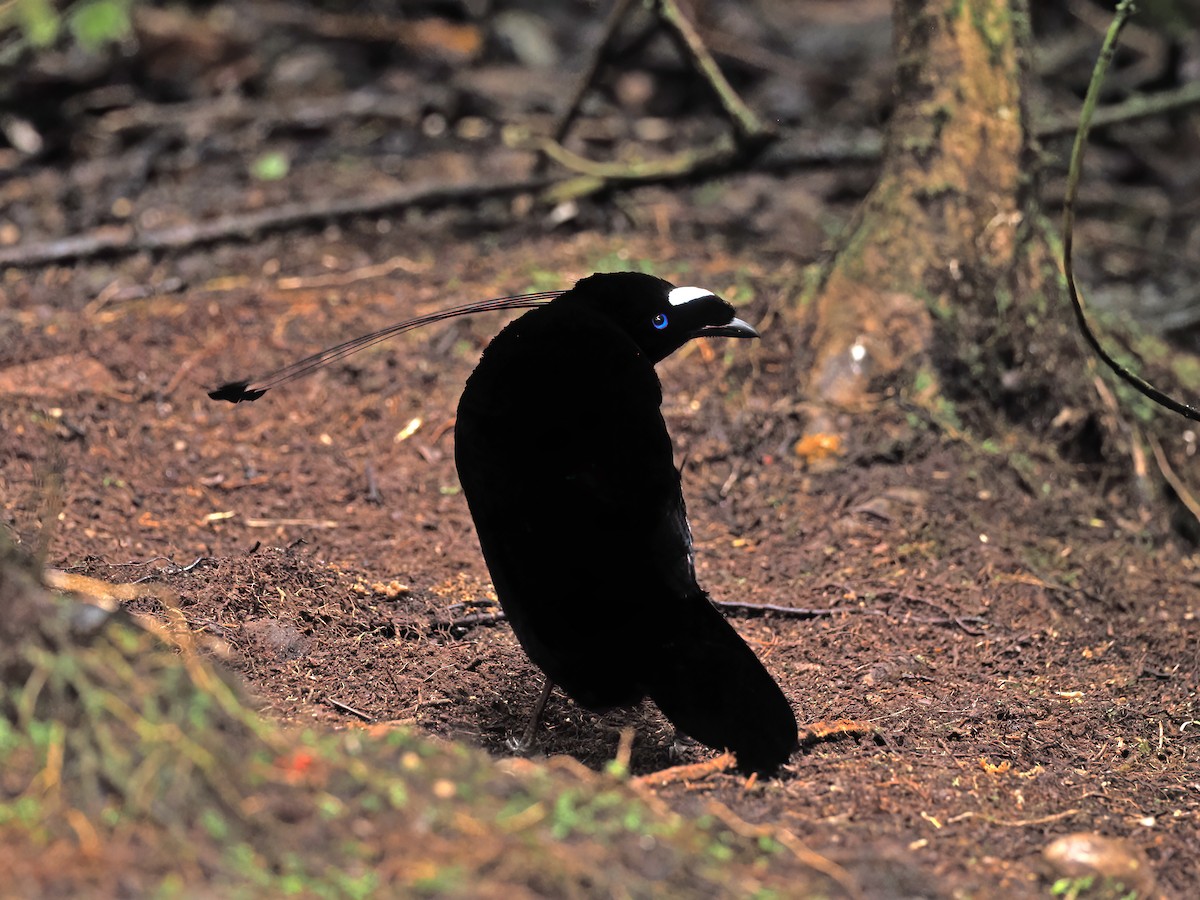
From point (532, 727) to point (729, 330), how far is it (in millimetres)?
1259

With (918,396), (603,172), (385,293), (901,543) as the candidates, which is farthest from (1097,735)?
(603,172)

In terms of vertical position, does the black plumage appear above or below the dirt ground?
above

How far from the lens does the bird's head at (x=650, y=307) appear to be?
11.2 feet

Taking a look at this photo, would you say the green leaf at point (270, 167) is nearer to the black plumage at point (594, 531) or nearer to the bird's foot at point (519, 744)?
the black plumage at point (594, 531)

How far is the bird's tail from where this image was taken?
2.94m

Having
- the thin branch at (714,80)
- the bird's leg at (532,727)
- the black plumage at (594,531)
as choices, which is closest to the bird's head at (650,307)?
the black plumage at (594,531)

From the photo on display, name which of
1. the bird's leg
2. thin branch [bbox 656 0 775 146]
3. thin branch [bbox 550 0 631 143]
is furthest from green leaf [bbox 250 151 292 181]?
the bird's leg

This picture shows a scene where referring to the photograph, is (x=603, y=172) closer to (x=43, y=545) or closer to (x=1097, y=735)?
(x=1097, y=735)

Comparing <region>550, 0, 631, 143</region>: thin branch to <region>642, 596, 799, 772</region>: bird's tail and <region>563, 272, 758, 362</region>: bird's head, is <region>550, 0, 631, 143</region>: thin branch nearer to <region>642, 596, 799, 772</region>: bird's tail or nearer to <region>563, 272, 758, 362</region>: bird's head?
<region>563, 272, 758, 362</region>: bird's head

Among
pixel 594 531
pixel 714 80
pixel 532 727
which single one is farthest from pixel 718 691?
pixel 714 80

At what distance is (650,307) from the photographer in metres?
3.43

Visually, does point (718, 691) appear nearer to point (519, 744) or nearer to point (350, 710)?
point (519, 744)

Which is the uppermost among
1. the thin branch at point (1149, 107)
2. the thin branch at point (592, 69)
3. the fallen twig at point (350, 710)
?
the thin branch at point (1149, 107)

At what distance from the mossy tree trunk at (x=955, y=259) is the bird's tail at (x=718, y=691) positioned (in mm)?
2178
